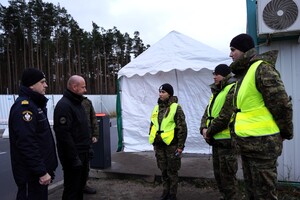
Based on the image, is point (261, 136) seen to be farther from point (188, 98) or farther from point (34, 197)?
point (188, 98)

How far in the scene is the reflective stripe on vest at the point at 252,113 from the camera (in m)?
2.64

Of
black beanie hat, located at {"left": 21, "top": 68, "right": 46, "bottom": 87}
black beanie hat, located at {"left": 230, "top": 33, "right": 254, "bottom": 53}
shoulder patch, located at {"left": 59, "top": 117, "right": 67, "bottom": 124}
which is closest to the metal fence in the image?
shoulder patch, located at {"left": 59, "top": 117, "right": 67, "bottom": 124}

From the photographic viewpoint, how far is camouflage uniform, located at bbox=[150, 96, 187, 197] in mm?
4613

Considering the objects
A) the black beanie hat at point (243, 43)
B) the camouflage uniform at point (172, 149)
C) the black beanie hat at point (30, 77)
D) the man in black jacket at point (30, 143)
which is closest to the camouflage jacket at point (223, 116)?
the camouflage uniform at point (172, 149)

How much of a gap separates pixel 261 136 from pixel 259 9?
8.70ft

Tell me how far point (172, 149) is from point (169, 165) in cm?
26

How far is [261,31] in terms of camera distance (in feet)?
14.8

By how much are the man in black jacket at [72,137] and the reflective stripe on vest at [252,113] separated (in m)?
2.13

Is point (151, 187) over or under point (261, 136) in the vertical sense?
under

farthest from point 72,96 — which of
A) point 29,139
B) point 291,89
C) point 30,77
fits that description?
point 291,89

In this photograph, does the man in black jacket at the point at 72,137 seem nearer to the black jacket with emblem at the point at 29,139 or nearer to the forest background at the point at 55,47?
the black jacket with emblem at the point at 29,139

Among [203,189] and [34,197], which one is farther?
[203,189]

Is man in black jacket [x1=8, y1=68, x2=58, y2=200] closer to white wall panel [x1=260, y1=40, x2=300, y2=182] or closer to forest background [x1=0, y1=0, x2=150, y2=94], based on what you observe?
white wall panel [x1=260, y1=40, x2=300, y2=182]

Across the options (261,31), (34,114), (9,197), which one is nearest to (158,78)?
(261,31)
